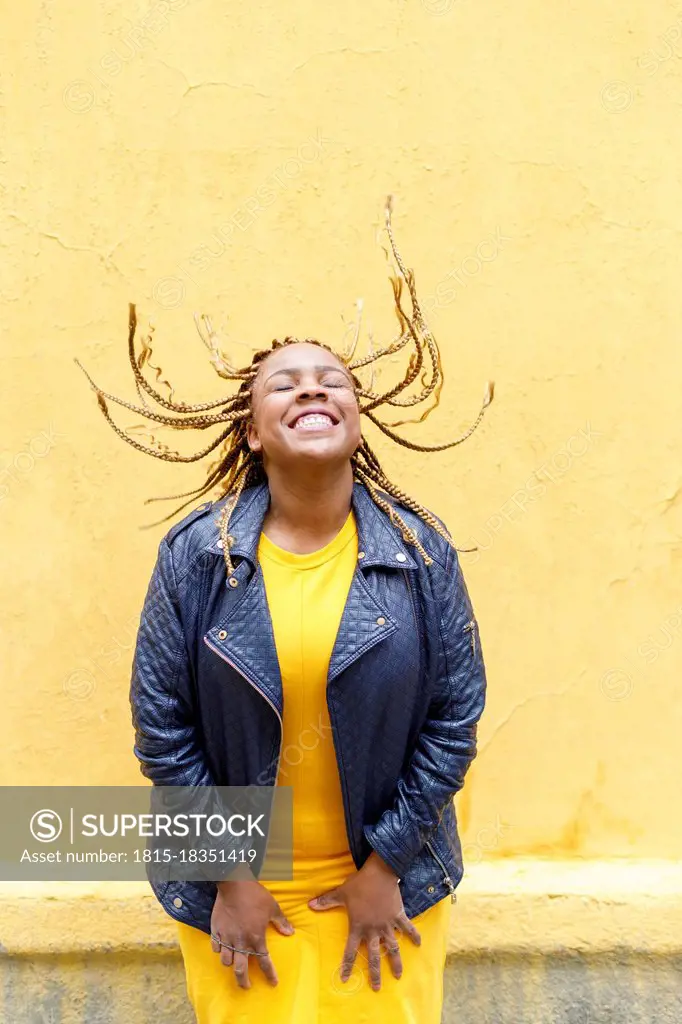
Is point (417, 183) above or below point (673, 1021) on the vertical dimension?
above

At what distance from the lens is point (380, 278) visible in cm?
336

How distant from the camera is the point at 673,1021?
329 centimetres

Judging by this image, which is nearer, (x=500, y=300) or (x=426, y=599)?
(x=426, y=599)

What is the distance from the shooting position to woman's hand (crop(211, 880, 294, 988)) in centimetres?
243

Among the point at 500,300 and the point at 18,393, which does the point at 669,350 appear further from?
the point at 18,393

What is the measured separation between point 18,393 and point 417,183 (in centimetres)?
139

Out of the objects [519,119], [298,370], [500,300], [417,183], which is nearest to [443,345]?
[500,300]

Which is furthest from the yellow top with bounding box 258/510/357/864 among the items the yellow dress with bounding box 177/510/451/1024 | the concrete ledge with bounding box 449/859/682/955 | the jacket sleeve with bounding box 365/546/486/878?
the concrete ledge with bounding box 449/859/682/955

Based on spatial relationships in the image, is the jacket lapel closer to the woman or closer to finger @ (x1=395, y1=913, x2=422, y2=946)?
the woman

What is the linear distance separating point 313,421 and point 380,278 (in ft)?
3.64

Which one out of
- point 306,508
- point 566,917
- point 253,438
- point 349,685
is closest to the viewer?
point 349,685

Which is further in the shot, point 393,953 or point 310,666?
point 393,953

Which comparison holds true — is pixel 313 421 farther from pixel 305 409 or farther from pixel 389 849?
pixel 389 849

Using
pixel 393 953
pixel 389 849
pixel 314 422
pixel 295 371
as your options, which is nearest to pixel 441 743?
pixel 389 849
